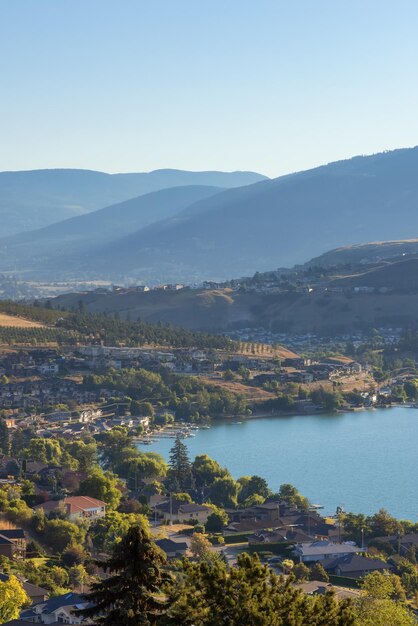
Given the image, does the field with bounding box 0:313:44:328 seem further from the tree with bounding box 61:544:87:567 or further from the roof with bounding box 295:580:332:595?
the roof with bounding box 295:580:332:595

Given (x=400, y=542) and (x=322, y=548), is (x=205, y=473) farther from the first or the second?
(x=322, y=548)

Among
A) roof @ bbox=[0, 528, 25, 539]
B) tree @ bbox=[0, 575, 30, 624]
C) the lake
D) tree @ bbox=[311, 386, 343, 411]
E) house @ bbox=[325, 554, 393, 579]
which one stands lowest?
the lake

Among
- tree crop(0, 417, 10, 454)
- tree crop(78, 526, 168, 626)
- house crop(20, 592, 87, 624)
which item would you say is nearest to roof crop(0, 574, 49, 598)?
house crop(20, 592, 87, 624)

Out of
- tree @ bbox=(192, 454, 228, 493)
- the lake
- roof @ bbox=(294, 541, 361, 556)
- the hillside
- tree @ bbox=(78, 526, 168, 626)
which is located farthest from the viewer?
the hillside

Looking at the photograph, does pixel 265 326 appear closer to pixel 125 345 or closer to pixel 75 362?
pixel 125 345

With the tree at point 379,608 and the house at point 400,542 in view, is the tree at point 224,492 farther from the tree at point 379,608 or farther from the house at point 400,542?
the tree at point 379,608

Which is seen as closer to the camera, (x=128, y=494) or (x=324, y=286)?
(x=128, y=494)

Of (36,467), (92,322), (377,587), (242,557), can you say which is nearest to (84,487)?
(36,467)

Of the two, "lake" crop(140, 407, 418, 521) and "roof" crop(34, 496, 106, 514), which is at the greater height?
"roof" crop(34, 496, 106, 514)
